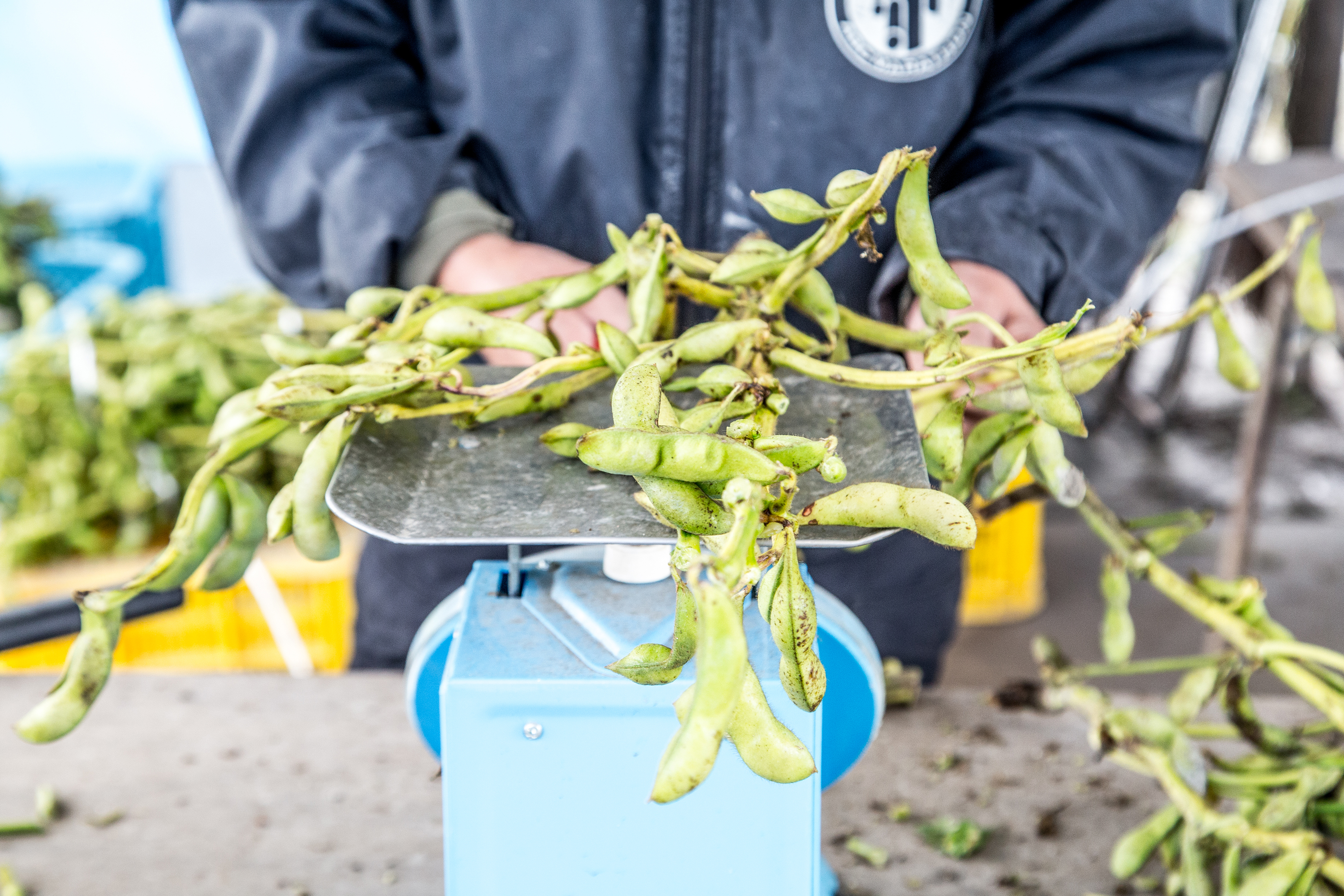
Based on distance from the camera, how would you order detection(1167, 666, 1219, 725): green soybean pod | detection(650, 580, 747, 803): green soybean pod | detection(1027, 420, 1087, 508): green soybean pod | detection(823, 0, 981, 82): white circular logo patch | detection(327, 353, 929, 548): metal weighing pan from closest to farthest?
detection(650, 580, 747, 803): green soybean pod, detection(327, 353, 929, 548): metal weighing pan, detection(1027, 420, 1087, 508): green soybean pod, detection(1167, 666, 1219, 725): green soybean pod, detection(823, 0, 981, 82): white circular logo patch

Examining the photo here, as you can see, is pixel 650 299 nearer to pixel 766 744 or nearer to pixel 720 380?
pixel 720 380

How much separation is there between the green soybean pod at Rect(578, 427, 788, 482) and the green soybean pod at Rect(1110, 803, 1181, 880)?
0.47 m

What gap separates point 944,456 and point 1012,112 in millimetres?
545

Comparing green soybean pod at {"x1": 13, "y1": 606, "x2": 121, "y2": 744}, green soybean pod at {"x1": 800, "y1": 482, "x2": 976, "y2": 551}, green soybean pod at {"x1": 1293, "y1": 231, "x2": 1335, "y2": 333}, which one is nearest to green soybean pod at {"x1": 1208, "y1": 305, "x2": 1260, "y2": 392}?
green soybean pod at {"x1": 1293, "y1": 231, "x2": 1335, "y2": 333}

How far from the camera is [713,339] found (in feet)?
1.66

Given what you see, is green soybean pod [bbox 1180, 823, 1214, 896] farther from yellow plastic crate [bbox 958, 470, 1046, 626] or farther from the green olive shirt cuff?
yellow plastic crate [bbox 958, 470, 1046, 626]

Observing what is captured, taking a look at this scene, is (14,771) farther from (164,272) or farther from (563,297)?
(164,272)

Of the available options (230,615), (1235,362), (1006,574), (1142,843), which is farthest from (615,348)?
(1006,574)

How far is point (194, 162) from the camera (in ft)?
7.34

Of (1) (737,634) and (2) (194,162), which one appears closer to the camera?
(1) (737,634)

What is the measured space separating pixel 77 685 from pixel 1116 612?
61cm

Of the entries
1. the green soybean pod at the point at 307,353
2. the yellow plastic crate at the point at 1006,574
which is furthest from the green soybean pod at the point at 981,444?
the yellow plastic crate at the point at 1006,574

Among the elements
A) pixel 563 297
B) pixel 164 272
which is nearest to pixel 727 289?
pixel 563 297

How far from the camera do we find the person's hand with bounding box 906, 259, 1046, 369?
2.35 feet
